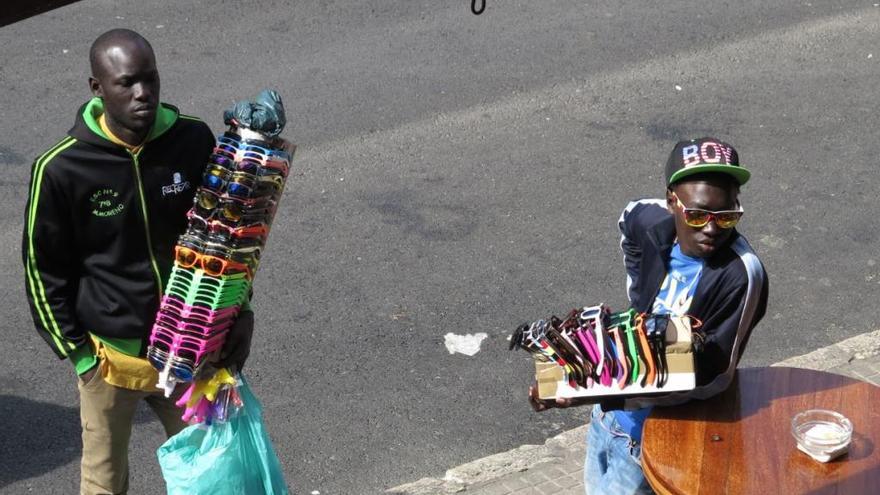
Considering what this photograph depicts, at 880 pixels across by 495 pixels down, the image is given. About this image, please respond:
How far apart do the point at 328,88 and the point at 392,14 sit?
4.74 feet

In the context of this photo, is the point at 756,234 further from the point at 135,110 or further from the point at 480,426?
the point at 135,110

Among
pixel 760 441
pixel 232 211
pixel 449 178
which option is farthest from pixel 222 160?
pixel 449 178

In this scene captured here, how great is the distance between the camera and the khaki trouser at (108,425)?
4.48 m

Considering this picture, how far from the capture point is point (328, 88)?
9.09 m

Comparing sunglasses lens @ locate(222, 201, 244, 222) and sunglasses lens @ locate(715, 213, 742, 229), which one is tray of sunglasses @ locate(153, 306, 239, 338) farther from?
sunglasses lens @ locate(715, 213, 742, 229)

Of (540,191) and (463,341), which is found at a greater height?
(540,191)

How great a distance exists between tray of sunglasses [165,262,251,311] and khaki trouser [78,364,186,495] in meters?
0.50

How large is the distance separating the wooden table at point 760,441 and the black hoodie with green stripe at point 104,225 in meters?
1.87

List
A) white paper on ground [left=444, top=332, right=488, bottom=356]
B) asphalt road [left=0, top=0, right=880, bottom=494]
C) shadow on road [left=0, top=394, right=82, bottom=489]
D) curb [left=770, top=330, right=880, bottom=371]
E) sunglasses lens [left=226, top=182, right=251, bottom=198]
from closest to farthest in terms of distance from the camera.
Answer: sunglasses lens [left=226, top=182, right=251, bottom=198] → shadow on road [left=0, top=394, right=82, bottom=489] → asphalt road [left=0, top=0, right=880, bottom=494] → curb [left=770, top=330, right=880, bottom=371] → white paper on ground [left=444, top=332, right=488, bottom=356]

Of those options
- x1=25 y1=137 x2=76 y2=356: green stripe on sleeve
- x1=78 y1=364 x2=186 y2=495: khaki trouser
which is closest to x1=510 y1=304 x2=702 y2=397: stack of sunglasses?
x1=78 y1=364 x2=186 y2=495: khaki trouser

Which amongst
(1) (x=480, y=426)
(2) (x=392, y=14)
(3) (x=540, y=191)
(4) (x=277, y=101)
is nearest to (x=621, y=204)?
(3) (x=540, y=191)

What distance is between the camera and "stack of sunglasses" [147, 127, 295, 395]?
413 cm

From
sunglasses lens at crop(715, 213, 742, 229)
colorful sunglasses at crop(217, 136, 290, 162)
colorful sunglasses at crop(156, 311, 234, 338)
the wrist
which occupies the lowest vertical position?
the wrist

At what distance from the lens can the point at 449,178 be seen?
8023 millimetres
